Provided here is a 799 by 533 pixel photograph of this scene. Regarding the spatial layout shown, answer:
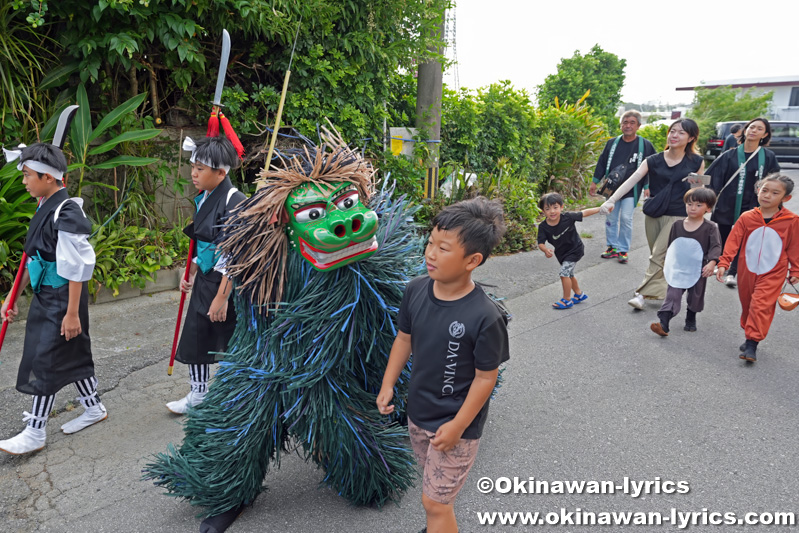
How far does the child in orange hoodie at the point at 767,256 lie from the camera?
14.3ft

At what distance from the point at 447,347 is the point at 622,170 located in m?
5.64

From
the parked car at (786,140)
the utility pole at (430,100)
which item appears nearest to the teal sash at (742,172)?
the utility pole at (430,100)

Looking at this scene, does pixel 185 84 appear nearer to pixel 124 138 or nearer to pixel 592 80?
pixel 124 138

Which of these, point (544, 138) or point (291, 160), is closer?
point (291, 160)

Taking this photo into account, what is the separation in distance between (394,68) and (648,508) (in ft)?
17.7

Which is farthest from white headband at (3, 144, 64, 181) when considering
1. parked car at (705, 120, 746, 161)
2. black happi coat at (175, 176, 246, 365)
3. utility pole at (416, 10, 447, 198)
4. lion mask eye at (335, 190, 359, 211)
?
parked car at (705, 120, 746, 161)

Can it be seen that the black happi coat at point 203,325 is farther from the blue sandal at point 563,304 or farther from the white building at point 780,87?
the white building at point 780,87

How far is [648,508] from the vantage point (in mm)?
2727

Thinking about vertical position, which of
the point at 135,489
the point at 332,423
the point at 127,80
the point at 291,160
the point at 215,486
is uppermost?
the point at 127,80

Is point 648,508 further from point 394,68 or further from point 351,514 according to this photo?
point 394,68

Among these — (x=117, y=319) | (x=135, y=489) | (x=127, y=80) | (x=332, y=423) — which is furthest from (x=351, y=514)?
(x=127, y=80)

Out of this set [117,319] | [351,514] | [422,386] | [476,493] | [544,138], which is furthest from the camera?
[544,138]

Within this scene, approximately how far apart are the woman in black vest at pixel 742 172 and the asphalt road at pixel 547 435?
1184 mm

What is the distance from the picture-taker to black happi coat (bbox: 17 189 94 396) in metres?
3.01
